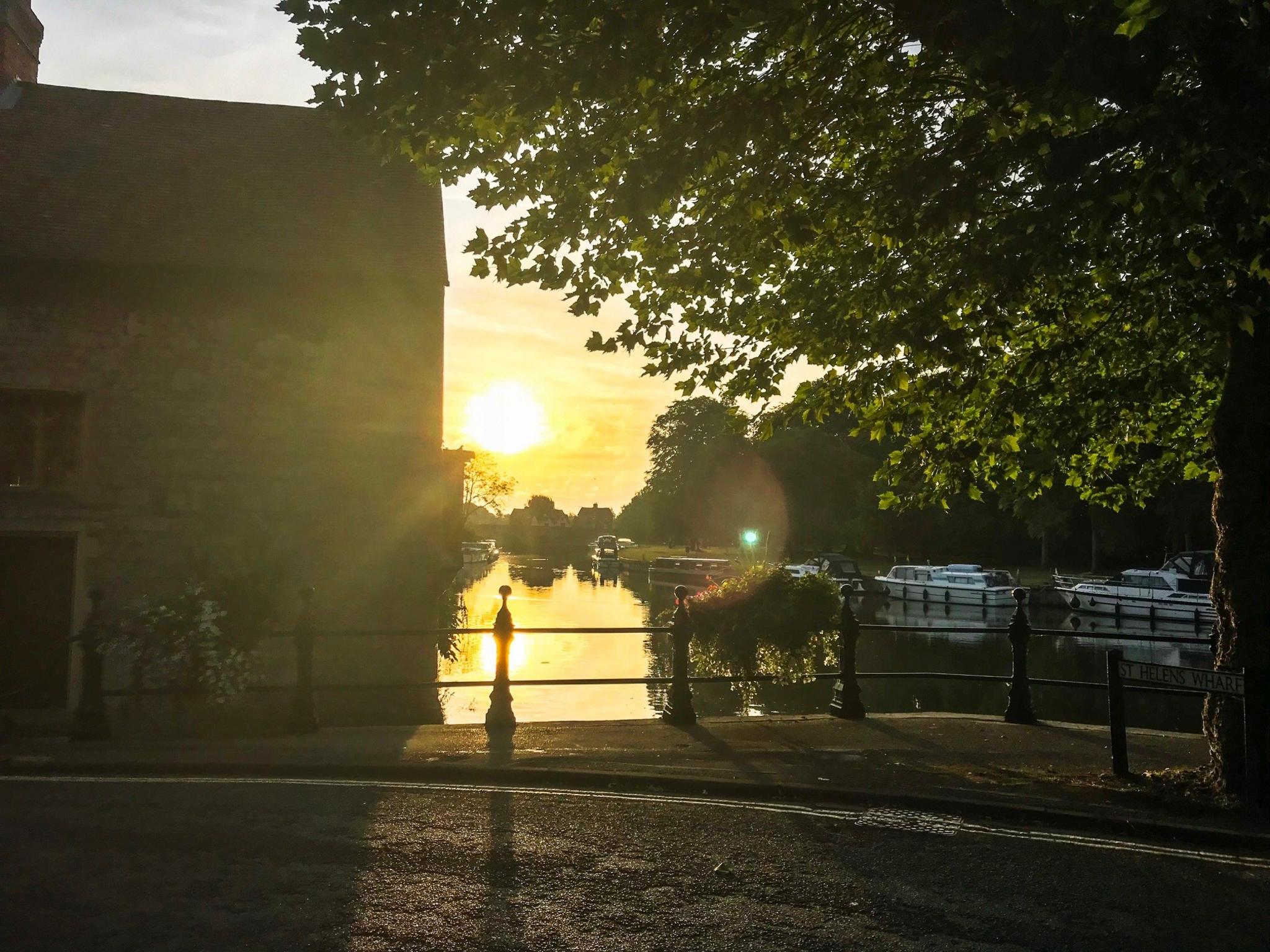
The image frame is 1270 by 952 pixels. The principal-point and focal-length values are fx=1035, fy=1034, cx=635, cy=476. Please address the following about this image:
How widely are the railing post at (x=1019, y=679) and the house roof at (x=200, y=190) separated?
9.96 meters

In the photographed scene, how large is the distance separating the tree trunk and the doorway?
534 inches

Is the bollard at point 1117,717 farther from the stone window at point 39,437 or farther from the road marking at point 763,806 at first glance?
the stone window at point 39,437

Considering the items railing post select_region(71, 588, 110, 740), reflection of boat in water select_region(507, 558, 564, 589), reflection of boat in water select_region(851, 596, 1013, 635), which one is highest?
reflection of boat in water select_region(507, 558, 564, 589)

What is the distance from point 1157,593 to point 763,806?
3673 centimetres

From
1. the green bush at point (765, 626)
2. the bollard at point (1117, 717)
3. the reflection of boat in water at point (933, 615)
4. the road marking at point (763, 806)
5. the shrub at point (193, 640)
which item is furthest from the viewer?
the reflection of boat in water at point (933, 615)

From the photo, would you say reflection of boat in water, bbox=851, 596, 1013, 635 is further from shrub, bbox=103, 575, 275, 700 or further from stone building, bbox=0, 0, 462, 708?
shrub, bbox=103, 575, 275, 700

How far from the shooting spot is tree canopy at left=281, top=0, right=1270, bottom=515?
6156mm

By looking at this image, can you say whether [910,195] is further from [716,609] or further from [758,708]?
[758,708]

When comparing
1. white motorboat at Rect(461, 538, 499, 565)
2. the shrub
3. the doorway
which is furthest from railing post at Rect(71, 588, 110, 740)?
white motorboat at Rect(461, 538, 499, 565)

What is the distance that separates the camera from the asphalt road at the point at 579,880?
4.43 m

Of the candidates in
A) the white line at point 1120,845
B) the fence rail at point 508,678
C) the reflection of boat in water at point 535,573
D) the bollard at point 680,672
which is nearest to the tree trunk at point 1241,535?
the white line at point 1120,845

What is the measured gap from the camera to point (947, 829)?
6.16m

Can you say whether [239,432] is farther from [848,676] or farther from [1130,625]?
[1130,625]

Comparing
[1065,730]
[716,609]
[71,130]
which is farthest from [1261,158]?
[71,130]
